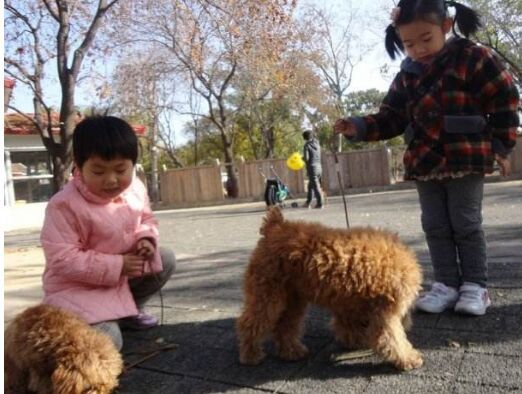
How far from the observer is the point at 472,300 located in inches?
103

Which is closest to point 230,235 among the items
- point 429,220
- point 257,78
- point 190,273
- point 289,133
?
point 190,273

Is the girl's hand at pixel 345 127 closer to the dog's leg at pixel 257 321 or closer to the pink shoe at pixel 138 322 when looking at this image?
the dog's leg at pixel 257 321

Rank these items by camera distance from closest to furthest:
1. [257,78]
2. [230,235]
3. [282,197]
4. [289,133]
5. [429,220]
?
[429,220] < [230,235] < [282,197] < [257,78] < [289,133]

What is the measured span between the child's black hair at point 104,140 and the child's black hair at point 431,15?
5.30 ft

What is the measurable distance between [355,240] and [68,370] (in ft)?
4.22

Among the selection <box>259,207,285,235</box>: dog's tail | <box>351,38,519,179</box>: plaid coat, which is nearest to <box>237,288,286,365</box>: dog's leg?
<box>259,207,285,235</box>: dog's tail

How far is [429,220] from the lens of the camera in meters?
2.84

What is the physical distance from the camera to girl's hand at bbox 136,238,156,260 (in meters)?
2.55

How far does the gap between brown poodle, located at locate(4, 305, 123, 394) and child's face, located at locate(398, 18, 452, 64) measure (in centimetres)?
221

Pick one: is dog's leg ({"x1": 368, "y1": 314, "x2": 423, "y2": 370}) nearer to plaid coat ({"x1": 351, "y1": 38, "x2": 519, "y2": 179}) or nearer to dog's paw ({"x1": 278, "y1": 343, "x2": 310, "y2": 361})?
dog's paw ({"x1": 278, "y1": 343, "x2": 310, "y2": 361})

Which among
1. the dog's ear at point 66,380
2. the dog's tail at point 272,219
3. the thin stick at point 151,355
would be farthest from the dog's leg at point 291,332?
the dog's ear at point 66,380

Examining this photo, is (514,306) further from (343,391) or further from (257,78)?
(257,78)

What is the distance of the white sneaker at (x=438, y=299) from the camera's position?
272 centimetres

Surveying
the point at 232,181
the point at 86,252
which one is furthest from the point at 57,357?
the point at 232,181
